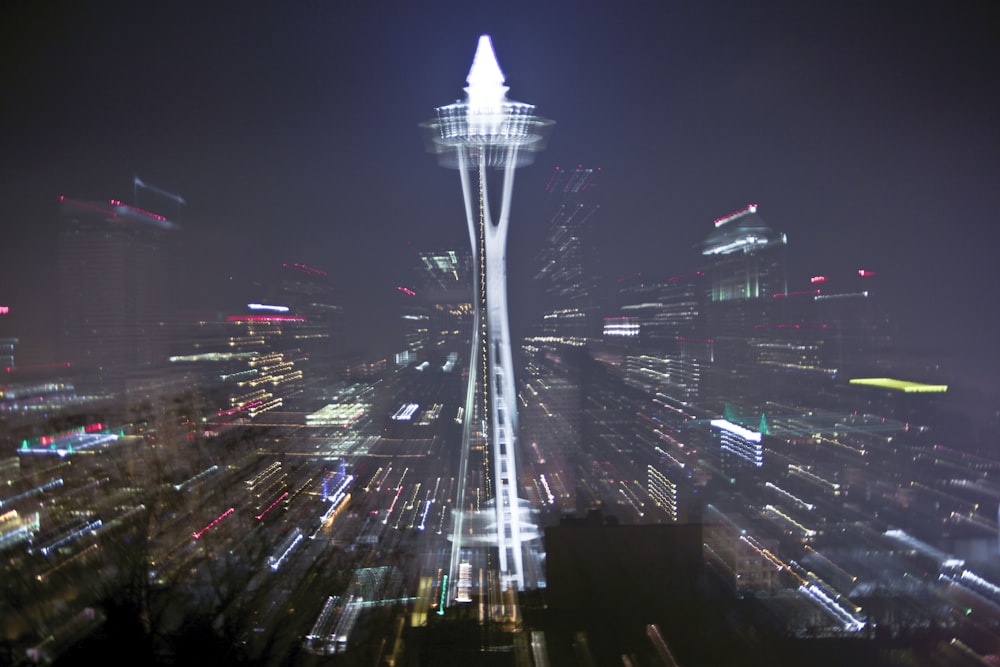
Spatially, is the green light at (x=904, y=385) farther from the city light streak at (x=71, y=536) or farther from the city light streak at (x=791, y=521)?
the city light streak at (x=71, y=536)

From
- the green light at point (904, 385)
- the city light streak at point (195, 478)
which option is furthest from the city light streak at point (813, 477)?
the city light streak at point (195, 478)

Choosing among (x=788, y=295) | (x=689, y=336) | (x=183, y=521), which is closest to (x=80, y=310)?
(x=183, y=521)

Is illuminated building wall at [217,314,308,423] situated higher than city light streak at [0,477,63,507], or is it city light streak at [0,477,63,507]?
illuminated building wall at [217,314,308,423]

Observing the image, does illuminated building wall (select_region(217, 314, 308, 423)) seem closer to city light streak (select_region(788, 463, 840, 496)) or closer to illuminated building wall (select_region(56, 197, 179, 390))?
illuminated building wall (select_region(56, 197, 179, 390))

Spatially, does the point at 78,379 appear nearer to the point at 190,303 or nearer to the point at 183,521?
the point at 190,303

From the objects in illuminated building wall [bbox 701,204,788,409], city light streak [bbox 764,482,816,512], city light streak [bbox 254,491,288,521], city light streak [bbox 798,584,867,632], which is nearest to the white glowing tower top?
illuminated building wall [bbox 701,204,788,409]

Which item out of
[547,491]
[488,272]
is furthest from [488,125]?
[547,491]
